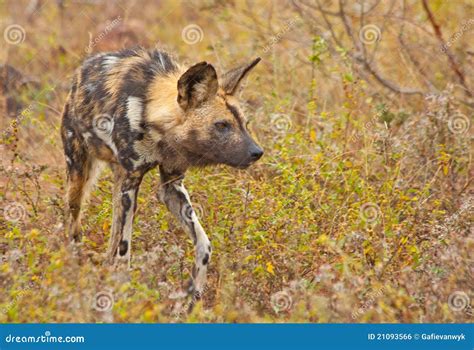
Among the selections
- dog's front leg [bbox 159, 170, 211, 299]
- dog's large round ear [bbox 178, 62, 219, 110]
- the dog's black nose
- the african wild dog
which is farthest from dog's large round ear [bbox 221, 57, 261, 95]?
dog's front leg [bbox 159, 170, 211, 299]

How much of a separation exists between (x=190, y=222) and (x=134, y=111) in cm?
75

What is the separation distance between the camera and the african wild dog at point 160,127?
523 cm

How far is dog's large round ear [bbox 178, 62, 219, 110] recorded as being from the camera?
5.06 meters

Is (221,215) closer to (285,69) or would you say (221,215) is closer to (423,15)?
(285,69)

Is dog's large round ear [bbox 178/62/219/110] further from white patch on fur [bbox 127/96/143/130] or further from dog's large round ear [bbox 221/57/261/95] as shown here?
white patch on fur [bbox 127/96/143/130]

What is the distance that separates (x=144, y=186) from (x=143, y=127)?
101 cm

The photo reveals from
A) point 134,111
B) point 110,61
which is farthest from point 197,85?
point 110,61

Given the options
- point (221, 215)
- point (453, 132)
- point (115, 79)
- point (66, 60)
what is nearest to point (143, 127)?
point (115, 79)

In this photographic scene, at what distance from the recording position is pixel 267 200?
5.76m

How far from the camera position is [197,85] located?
516 centimetres

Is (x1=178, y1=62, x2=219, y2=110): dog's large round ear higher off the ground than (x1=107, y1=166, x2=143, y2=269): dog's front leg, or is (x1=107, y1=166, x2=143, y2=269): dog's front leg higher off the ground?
(x1=178, y1=62, x2=219, y2=110): dog's large round ear

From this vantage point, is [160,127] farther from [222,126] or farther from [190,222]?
[190,222]

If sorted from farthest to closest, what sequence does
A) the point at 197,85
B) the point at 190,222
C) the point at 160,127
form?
the point at 190,222
the point at 160,127
the point at 197,85

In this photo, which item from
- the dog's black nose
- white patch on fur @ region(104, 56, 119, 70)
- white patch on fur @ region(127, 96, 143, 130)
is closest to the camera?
the dog's black nose
